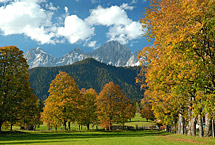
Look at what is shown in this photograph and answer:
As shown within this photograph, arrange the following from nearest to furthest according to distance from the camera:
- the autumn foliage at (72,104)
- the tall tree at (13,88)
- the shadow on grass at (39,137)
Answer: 1. the shadow on grass at (39,137)
2. the tall tree at (13,88)
3. the autumn foliage at (72,104)

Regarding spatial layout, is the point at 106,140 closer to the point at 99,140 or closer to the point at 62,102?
the point at 99,140

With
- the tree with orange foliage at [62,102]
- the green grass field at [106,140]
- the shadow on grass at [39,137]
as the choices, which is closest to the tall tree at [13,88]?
the shadow on grass at [39,137]

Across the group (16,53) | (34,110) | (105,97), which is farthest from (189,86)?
(105,97)

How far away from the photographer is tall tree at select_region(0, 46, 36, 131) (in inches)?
1304

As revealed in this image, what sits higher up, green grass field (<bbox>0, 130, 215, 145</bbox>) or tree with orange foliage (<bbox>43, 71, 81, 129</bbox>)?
tree with orange foliage (<bbox>43, 71, 81, 129</bbox>)

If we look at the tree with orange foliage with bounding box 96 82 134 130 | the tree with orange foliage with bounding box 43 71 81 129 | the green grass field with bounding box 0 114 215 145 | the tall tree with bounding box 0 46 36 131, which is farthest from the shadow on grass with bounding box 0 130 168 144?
the tree with orange foliage with bounding box 96 82 134 130

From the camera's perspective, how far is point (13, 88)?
113 ft

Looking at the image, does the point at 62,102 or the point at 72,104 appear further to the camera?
the point at 72,104

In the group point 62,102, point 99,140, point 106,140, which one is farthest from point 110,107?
point 106,140

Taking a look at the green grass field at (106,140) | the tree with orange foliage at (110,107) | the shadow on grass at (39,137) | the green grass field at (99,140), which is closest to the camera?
the green grass field at (106,140)

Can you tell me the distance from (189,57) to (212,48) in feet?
10.0

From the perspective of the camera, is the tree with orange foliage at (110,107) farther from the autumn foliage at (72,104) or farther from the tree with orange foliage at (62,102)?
the tree with orange foliage at (62,102)

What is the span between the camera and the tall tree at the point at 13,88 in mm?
33125

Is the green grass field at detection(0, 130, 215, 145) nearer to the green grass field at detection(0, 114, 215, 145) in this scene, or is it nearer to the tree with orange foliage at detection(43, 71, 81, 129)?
the green grass field at detection(0, 114, 215, 145)
